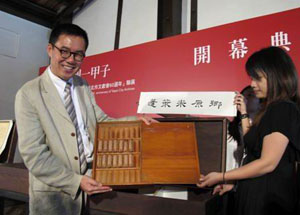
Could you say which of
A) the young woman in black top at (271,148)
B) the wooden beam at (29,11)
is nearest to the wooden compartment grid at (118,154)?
→ the young woman in black top at (271,148)

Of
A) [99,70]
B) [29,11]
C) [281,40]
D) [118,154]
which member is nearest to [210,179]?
[118,154]

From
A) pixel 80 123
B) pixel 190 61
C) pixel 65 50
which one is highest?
pixel 190 61

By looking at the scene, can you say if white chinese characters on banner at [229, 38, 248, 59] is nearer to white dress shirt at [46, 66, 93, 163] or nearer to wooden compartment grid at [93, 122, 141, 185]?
wooden compartment grid at [93, 122, 141, 185]

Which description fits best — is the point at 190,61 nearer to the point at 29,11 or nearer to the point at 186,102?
the point at 186,102

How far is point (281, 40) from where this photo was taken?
1.36 metres

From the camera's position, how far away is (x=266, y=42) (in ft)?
4.66

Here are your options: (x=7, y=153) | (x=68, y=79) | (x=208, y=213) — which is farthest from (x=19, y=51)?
(x=208, y=213)

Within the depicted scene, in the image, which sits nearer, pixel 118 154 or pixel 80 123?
pixel 118 154

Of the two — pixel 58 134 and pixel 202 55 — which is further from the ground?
pixel 202 55

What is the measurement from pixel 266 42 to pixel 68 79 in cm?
123

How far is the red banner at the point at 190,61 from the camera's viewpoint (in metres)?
1.41

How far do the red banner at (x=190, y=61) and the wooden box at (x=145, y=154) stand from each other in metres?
0.89

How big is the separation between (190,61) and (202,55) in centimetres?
11

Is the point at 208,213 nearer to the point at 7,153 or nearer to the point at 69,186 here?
the point at 69,186
